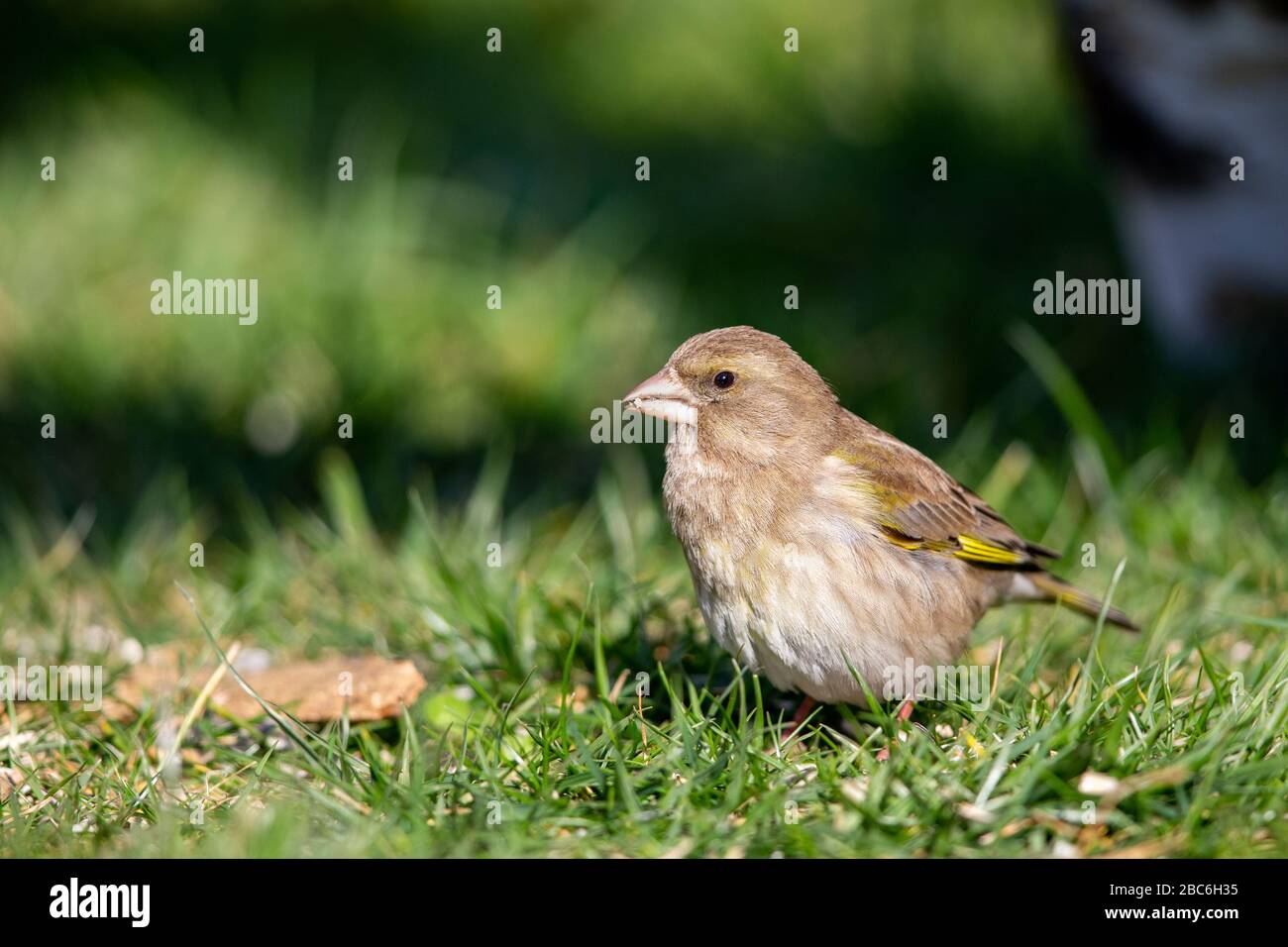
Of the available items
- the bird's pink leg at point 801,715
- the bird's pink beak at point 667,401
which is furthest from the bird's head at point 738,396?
the bird's pink leg at point 801,715

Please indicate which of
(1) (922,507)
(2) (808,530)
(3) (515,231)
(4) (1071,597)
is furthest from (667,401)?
(3) (515,231)

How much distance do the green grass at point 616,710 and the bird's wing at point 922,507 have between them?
1.01 feet

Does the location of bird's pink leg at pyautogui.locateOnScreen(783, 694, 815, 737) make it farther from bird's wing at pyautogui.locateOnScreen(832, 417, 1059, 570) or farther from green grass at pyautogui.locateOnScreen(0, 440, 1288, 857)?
bird's wing at pyautogui.locateOnScreen(832, 417, 1059, 570)

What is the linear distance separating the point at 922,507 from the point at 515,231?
4.10 metres

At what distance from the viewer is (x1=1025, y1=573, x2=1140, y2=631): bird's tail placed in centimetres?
422

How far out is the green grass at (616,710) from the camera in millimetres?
3215

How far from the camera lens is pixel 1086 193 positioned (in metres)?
7.95

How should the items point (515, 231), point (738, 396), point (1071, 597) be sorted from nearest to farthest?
point (738, 396)
point (1071, 597)
point (515, 231)

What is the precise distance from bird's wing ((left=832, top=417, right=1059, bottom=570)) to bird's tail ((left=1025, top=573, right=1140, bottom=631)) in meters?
0.08

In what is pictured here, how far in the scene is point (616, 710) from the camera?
3.83 m

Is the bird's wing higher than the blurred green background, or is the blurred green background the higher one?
the blurred green background

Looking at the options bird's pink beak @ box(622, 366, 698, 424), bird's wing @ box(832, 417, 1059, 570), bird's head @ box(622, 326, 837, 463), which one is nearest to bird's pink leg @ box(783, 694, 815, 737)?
bird's wing @ box(832, 417, 1059, 570)

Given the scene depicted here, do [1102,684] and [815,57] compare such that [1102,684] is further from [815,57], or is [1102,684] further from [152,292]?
[815,57]

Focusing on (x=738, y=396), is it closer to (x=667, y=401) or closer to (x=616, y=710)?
(x=667, y=401)
